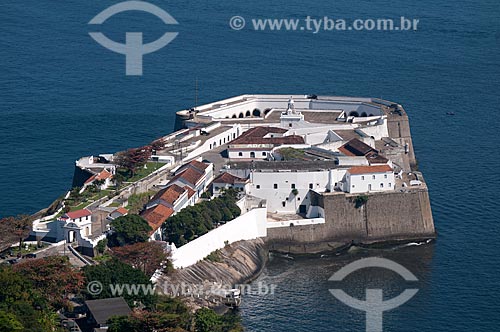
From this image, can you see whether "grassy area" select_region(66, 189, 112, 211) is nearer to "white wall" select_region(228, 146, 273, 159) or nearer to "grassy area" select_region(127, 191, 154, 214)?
"grassy area" select_region(127, 191, 154, 214)

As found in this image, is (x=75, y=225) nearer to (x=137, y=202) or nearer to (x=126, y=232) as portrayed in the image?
(x=126, y=232)

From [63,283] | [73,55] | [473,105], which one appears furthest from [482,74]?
[63,283]

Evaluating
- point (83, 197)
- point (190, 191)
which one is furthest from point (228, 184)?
point (83, 197)

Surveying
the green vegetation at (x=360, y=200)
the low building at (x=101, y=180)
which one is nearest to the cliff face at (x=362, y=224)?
the green vegetation at (x=360, y=200)

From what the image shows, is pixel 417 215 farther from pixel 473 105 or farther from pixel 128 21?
pixel 128 21

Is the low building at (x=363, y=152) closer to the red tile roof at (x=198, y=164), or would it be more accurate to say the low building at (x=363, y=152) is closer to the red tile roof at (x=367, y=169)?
the red tile roof at (x=367, y=169)

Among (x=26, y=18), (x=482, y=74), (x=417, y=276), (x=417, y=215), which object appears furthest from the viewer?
(x=26, y=18)

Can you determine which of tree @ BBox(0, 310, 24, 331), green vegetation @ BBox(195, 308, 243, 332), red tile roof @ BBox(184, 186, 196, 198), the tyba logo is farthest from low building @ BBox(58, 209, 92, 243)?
the tyba logo
